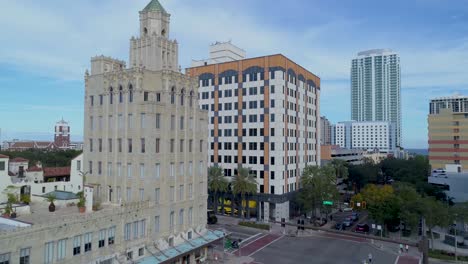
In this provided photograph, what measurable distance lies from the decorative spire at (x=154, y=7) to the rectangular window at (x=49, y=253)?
112 ft

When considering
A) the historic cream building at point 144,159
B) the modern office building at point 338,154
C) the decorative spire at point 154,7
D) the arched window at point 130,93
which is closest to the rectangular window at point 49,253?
the historic cream building at point 144,159

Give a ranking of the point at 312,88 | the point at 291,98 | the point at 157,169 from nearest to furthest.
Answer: the point at 157,169
the point at 291,98
the point at 312,88

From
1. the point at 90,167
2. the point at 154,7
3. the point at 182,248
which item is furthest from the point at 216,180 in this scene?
the point at 154,7

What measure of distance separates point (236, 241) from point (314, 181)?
1064 inches

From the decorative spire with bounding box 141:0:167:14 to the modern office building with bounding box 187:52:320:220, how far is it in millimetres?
35499

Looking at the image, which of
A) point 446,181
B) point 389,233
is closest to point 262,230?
point 389,233

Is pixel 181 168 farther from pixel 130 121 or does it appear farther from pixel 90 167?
pixel 90 167

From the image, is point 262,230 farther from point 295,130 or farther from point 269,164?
point 295,130

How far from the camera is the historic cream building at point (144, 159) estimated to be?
40.6 meters

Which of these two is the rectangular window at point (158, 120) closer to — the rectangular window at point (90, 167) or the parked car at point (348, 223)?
the rectangular window at point (90, 167)

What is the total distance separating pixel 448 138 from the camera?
106 meters

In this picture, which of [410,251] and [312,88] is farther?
[312,88]

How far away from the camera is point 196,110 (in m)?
52.7

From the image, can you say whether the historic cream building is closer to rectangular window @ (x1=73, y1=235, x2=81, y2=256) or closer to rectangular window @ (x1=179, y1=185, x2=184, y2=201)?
rectangular window @ (x1=179, y1=185, x2=184, y2=201)
